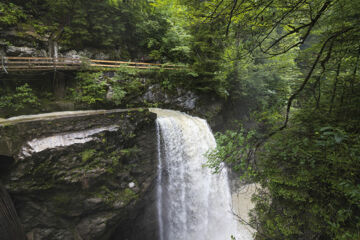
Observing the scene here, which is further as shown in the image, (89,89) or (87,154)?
(89,89)

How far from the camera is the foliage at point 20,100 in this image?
5.34 m

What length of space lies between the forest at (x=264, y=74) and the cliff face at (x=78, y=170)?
2.57m

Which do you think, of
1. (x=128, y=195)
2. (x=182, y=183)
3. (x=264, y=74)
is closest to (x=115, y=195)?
(x=128, y=195)

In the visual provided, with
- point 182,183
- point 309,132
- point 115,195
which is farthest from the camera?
point 182,183

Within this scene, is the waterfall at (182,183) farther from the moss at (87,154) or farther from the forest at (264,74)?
the moss at (87,154)

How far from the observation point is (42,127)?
373cm

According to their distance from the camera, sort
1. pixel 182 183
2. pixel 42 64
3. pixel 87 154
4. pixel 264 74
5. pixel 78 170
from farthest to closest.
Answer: pixel 264 74, pixel 42 64, pixel 182 183, pixel 87 154, pixel 78 170

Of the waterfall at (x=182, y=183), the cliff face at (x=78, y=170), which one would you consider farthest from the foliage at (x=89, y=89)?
the waterfall at (x=182, y=183)

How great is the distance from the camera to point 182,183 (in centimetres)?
575

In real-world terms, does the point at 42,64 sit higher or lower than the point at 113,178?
higher

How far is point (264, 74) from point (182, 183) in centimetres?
825

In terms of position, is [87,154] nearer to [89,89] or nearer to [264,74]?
[89,89]

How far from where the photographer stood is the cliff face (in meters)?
3.57

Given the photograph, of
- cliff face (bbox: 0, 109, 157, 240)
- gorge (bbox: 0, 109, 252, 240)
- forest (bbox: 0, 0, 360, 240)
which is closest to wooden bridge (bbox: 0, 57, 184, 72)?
forest (bbox: 0, 0, 360, 240)
